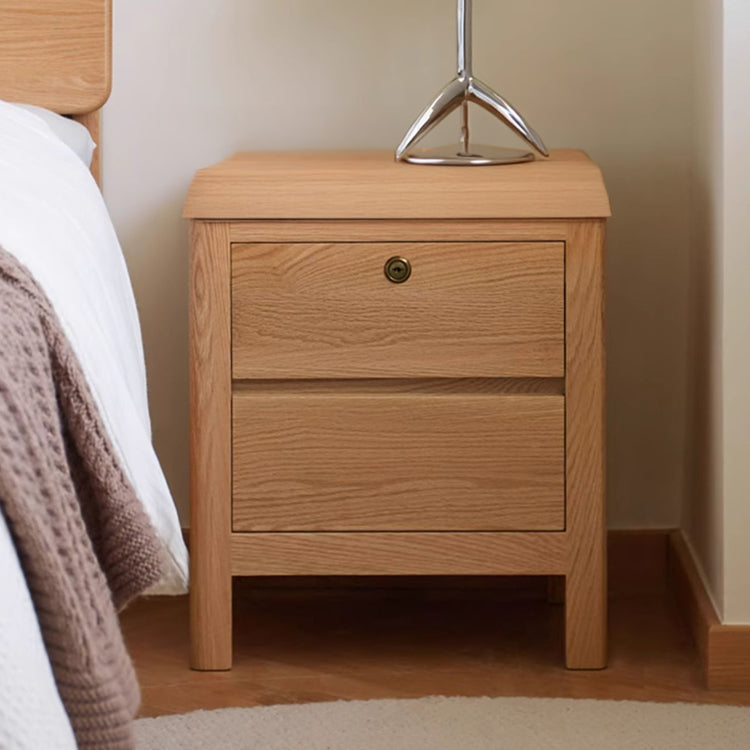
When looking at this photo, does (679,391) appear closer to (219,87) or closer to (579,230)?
(579,230)

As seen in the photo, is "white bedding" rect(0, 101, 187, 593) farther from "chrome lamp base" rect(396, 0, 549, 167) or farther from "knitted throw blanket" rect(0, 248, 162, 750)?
"chrome lamp base" rect(396, 0, 549, 167)

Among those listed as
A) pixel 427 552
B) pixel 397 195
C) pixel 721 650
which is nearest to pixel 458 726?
pixel 427 552

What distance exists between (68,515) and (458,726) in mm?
743

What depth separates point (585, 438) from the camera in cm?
135

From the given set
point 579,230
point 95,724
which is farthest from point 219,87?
point 95,724

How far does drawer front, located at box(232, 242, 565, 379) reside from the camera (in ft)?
4.33

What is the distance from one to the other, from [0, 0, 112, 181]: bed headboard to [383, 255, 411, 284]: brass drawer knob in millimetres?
485

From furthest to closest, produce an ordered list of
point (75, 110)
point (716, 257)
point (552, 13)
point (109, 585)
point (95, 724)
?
point (552, 13), point (75, 110), point (716, 257), point (109, 585), point (95, 724)

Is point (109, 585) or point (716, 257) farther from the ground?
point (716, 257)

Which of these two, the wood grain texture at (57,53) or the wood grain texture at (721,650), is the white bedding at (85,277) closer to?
the wood grain texture at (57,53)

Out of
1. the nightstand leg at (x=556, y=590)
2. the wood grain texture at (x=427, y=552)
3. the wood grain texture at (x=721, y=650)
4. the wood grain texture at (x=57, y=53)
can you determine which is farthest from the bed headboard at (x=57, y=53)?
the wood grain texture at (x=721, y=650)

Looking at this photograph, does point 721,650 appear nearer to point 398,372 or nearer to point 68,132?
point 398,372

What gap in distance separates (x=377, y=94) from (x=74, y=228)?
0.83 meters

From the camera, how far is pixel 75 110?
61.4 inches
